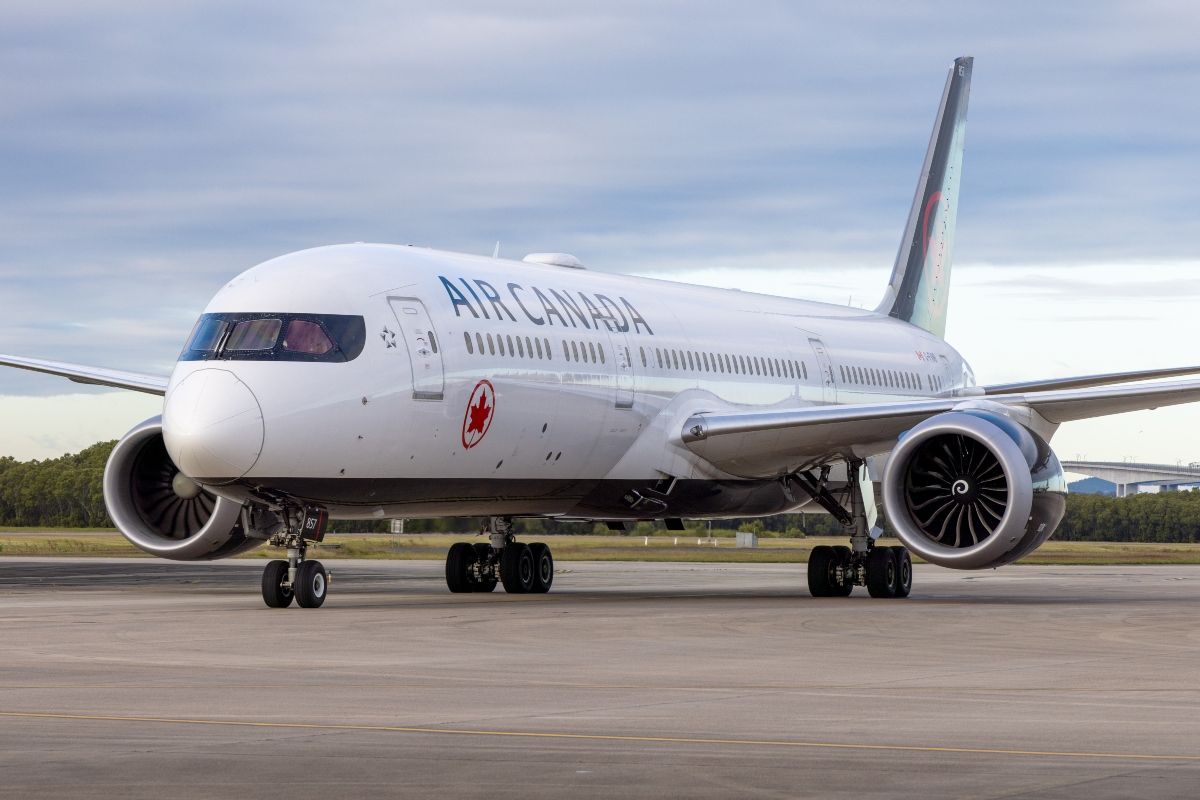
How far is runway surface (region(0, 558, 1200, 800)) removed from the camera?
766 centimetres

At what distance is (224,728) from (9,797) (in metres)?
2.17

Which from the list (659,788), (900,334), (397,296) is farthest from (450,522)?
(659,788)

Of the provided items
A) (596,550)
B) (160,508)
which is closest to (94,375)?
(160,508)

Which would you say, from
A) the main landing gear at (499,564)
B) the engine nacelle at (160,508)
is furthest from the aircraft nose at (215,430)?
the main landing gear at (499,564)

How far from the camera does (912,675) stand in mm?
12422

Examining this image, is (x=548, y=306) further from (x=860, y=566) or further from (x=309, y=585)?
(x=860, y=566)

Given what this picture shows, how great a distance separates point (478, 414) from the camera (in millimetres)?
20562

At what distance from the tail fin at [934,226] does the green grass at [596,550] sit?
1049cm

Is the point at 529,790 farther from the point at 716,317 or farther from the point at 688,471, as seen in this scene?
the point at 716,317

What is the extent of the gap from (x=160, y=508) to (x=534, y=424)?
17.3ft

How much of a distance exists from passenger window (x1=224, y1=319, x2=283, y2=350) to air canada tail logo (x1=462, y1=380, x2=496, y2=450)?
2.47m

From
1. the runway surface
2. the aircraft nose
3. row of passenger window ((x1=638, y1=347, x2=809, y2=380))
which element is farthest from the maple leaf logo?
row of passenger window ((x1=638, y1=347, x2=809, y2=380))

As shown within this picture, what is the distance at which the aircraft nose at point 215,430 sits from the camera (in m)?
18.0

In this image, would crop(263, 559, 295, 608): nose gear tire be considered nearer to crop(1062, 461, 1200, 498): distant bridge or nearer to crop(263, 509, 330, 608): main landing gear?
crop(263, 509, 330, 608): main landing gear
